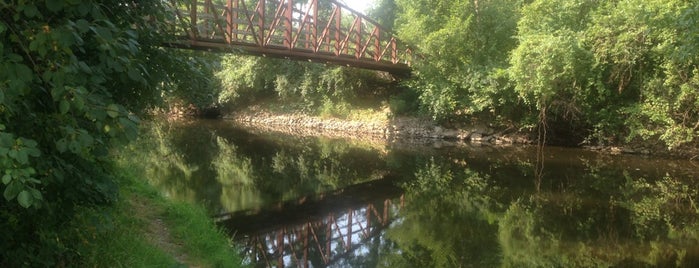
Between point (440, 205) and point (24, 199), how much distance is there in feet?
30.5

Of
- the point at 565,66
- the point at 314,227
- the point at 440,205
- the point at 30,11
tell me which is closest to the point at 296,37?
the point at 565,66

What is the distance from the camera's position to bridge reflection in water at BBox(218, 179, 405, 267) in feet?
24.0

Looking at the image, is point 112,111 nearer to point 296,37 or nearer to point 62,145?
point 62,145

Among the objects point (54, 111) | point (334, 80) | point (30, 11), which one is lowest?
point (54, 111)

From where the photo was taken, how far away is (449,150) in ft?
64.5

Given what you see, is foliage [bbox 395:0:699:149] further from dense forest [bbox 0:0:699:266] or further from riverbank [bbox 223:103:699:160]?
riverbank [bbox 223:103:699:160]

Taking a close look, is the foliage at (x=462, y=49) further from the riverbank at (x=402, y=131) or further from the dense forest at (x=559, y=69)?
the riverbank at (x=402, y=131)

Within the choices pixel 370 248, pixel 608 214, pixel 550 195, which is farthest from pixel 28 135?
A: pixel 550 195

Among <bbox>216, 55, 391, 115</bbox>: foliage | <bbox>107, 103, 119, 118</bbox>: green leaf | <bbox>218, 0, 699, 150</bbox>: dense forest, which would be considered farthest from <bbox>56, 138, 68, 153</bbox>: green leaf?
<bbox>216, 55, 391, 115</bbox>: foliage

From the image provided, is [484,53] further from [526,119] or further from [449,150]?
[449,150]

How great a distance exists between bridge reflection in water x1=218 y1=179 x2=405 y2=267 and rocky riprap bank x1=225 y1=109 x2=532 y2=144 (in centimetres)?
1278

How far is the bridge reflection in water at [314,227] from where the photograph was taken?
7329 millimetres

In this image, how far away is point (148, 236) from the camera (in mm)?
5895

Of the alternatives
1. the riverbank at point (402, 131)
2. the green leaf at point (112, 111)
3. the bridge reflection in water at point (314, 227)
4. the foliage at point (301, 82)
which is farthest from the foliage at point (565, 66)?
the green leaf at point (112, 111)
